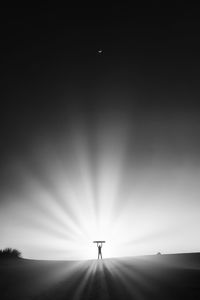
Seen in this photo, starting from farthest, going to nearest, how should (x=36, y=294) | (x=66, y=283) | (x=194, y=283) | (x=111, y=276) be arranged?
(x=111, y=276)
(x=66, y=283)
(x=194, y=283)
(x=36, y=294)

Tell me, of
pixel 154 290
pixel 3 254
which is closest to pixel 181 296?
pixel 154 290

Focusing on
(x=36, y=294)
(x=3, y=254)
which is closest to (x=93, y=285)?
(x=36, y=294)

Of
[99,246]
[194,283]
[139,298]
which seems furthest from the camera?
[99,246]

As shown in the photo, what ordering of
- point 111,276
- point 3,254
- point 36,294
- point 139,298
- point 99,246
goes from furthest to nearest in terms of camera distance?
point 99,246, point 3,254, point 111,276, point 36,294, point 139,298

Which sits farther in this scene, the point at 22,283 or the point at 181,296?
the point at 22,283

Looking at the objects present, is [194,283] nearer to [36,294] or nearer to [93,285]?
[93,285]

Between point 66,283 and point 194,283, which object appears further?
point 66,283

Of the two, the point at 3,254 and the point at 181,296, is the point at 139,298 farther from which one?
the point at 3,254

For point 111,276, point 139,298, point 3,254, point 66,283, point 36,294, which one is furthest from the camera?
point 3,254
